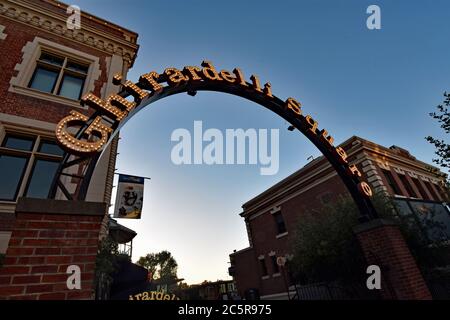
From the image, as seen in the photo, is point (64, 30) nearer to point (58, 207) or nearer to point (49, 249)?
point (58, 207)

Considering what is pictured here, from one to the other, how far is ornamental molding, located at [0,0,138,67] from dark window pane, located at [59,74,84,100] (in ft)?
6.34

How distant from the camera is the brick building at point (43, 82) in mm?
6672

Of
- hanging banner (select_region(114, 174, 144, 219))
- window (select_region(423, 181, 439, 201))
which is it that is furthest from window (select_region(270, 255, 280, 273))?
hanging banner (select_region(114, 174, 144, 219))

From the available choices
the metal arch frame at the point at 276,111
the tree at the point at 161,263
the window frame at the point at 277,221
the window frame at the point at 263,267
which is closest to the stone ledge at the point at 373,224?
the metal arch frame at the point at 276,111

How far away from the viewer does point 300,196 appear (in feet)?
62.7

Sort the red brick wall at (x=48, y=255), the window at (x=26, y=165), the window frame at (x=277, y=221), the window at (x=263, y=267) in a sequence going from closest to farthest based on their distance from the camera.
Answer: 1. the red brick wall at (x=48, y=255)
2. the window at (x=26, y=165)
3. the window frame at (x=277, y=221)
4. the window at (x=263, y=267)

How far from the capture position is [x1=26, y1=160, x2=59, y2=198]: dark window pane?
662 centimetres

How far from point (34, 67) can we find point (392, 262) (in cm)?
1224

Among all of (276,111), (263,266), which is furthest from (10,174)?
(263,266)

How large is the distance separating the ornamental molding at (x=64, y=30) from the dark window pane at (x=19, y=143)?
16.1 ft

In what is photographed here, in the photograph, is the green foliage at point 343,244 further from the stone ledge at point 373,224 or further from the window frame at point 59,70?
the window frame at point 59,70

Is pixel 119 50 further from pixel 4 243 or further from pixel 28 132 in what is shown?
pixel 4 243

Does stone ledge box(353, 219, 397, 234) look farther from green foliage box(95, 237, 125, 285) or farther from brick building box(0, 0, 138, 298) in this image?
brick building box(0, 0, 138, 298)
